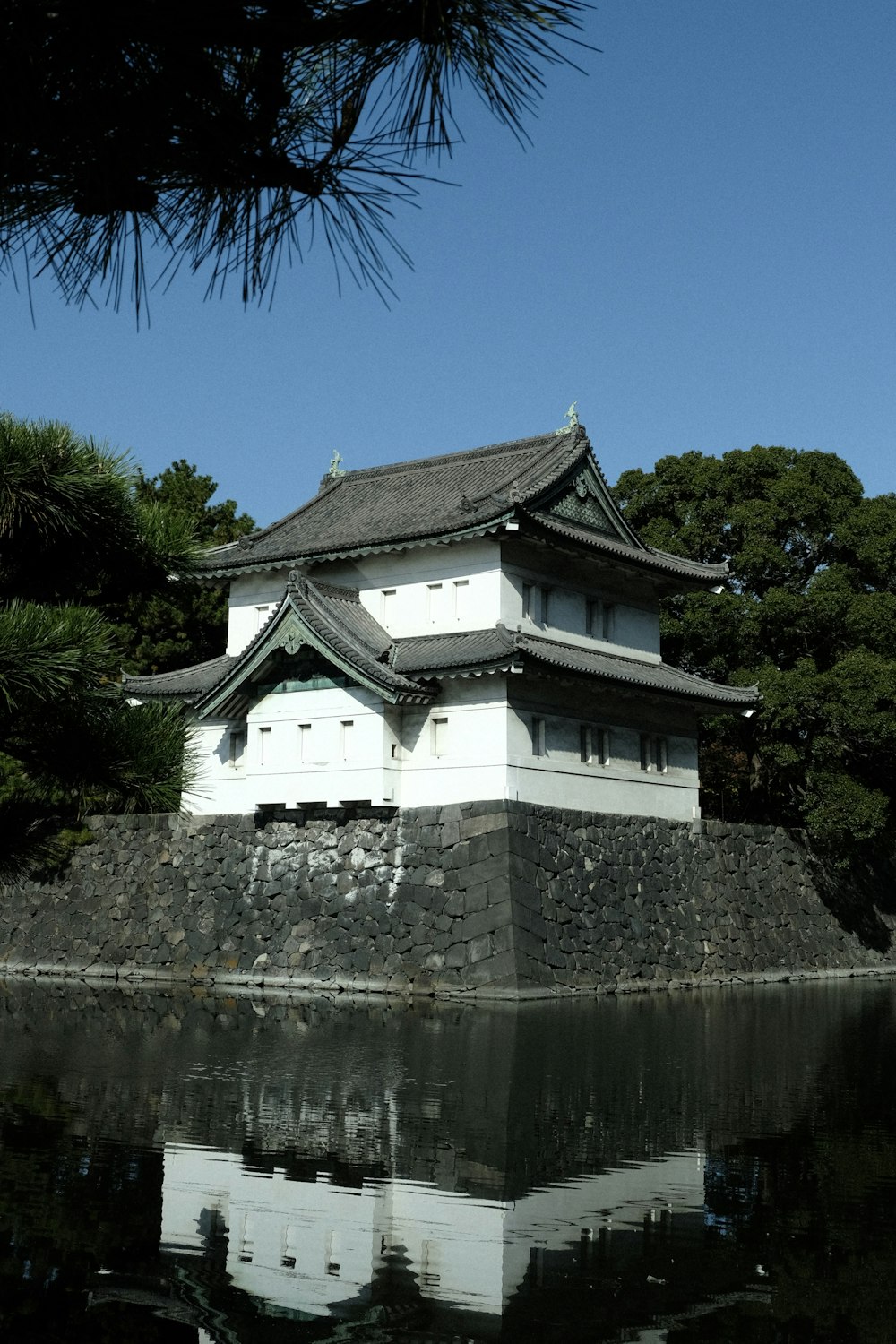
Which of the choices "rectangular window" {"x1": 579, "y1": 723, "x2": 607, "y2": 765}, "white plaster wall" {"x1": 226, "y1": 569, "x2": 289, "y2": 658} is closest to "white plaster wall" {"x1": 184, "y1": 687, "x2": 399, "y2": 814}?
"white plaster wall" {"x1": 226, "y1": 569, "x2": 289, "y2": 658}

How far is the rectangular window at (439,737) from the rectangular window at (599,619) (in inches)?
170

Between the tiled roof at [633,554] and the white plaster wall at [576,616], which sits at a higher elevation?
the tiled roof at [633,554]

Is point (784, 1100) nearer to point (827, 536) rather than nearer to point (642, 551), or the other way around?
point (642, 551)

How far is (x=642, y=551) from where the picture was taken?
27797 millimetres

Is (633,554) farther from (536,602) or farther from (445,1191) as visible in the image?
(445,1191)

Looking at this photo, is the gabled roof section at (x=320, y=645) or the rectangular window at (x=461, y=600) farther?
the rectangular window at (x=461, y=600)

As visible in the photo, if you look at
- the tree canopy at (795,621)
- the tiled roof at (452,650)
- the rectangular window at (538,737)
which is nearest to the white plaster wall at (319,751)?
the tiled roof at (452,650)

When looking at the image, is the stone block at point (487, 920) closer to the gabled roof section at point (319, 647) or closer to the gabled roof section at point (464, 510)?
the gabled roof section at point (319, 647)

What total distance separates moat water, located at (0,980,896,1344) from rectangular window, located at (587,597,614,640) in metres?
12.8

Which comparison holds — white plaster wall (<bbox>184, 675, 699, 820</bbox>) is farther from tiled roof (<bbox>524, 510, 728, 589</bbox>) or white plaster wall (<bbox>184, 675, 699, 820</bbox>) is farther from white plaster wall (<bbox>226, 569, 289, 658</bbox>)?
white plaster wall (<bbox>226, 569, 289, 658</bbox>)

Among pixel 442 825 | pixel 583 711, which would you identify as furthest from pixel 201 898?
pixel 583 711

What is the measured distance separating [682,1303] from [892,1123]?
16.8 ft

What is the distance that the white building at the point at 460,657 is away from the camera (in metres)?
23.9

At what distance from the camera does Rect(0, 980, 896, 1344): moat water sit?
538 cm
